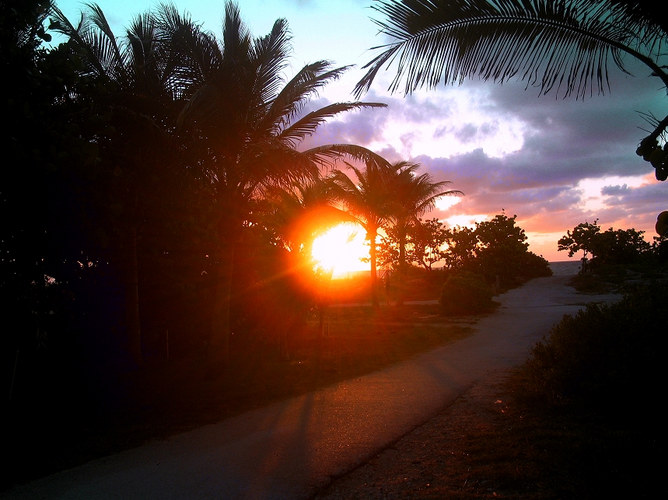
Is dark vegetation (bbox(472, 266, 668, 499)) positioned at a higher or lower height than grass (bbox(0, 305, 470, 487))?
higher

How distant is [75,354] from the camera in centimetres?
930

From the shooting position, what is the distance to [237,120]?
917 centimetres

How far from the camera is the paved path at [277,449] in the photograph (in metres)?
4.17

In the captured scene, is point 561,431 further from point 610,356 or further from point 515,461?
point 610,356

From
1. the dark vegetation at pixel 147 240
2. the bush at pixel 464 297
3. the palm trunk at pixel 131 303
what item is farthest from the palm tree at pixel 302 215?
the bush at pixel 464 297

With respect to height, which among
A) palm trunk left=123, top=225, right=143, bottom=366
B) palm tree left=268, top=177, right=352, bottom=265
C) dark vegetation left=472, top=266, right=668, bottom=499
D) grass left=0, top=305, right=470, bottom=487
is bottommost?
grass left=0, top=305, right=470, bottom=487

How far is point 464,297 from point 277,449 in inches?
781

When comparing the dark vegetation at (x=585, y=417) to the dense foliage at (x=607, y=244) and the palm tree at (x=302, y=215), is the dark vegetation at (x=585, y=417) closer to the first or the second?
the palm tree at (x=302, y=215)

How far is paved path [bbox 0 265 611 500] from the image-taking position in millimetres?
4172

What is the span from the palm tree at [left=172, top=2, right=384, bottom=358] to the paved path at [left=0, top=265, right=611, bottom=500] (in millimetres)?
3393

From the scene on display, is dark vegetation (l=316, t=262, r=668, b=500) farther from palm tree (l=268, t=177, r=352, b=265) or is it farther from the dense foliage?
the dense foliage

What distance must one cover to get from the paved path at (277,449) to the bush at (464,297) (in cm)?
1501

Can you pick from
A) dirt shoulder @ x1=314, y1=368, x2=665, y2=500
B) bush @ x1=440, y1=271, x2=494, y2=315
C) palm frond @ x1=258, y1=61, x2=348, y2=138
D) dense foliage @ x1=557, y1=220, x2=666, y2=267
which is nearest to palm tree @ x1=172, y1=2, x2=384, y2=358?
palm frond @ x1=258, y1=61, x2=348, y2=138

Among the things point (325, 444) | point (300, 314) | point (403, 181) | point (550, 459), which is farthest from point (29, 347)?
point (403, 181)
